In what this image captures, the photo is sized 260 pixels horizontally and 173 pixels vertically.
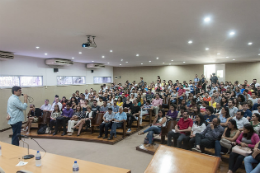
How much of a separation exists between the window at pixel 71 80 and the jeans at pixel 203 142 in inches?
338

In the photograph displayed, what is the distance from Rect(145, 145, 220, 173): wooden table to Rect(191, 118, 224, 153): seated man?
6.84 feet

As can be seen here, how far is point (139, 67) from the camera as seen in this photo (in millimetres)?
16203

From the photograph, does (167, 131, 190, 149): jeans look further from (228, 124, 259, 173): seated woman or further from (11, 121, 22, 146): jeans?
(11, 121, 22, 146): jeans

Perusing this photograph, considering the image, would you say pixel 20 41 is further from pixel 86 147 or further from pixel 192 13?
pixel 192 13

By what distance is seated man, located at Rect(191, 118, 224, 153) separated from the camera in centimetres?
372

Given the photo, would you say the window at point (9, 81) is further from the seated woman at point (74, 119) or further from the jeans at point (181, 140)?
the jeans at point (181, 140)

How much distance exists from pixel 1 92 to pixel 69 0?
6.55m

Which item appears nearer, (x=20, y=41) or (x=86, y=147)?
(x=86, y=147)

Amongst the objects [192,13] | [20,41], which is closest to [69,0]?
[192,13]

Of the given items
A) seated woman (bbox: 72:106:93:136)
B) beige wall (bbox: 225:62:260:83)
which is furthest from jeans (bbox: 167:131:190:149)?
beige wall (bbox: 225:62:260:83)

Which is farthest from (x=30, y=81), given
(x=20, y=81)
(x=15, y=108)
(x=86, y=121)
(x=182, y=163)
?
(x=182, y=163)

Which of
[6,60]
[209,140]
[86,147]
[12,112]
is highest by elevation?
[6,60]

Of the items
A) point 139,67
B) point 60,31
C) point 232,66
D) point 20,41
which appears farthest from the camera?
point 139,67

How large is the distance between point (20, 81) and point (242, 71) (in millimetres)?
14555
